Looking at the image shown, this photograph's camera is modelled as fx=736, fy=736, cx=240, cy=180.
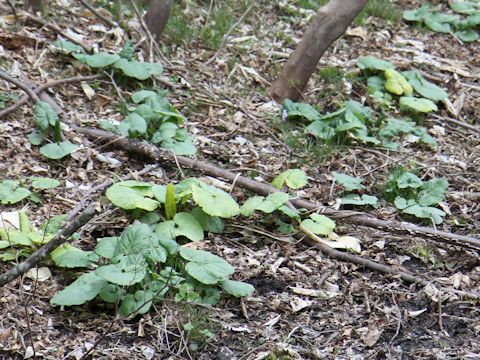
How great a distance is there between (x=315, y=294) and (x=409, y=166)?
1.65 meters

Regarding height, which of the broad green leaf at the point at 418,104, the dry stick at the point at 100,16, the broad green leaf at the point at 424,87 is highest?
the broad green leaf at the point at 424,87

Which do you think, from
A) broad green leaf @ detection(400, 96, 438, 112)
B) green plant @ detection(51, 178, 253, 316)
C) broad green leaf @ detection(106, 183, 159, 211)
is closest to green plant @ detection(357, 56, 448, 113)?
broad green leaf @ detection(400, 96, 438, 112)

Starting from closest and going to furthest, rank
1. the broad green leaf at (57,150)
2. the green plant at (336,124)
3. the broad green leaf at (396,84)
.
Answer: the broad green leaf at (57,150), the green plant at (336,124), the broad green leaf at (396,84)

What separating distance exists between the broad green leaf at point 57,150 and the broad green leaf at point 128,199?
546 millimetres

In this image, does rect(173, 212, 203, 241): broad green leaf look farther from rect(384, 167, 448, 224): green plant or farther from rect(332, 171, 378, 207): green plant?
rect(384, 167, 448, 224): green plant

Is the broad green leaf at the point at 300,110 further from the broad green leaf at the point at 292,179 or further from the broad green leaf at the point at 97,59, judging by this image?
the broad green leaf at the point at 97,59

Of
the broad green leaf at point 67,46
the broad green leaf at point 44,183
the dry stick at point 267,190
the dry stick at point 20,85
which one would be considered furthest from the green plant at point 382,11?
the broad green leaf at point 44,183

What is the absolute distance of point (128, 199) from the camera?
3891 millimetres

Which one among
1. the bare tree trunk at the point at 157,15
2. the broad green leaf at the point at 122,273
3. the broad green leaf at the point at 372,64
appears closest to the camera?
the broad green leaf at the point at 122,273

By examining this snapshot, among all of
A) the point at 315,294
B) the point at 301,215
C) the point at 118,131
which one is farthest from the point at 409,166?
the point at 118,131

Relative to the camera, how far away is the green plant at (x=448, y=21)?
23.0 ft

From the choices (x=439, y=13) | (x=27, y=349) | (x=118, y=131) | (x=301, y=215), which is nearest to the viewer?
(x=27, y=349)

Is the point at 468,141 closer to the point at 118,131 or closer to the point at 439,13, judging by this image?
the point at 439,13

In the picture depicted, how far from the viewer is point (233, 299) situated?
3.60 metres
